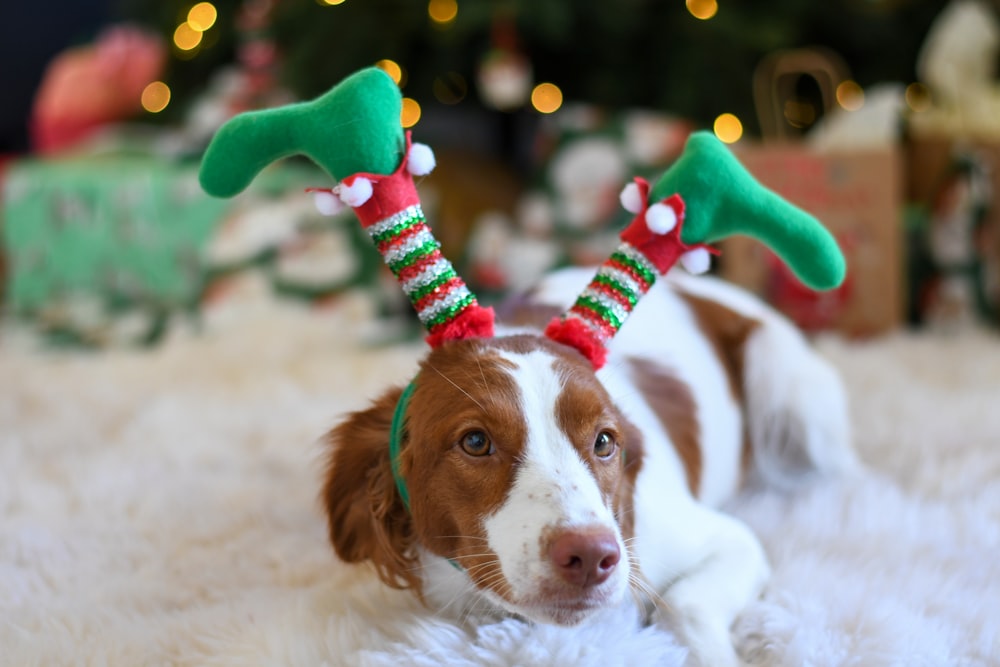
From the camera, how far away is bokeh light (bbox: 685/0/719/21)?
2.71 m

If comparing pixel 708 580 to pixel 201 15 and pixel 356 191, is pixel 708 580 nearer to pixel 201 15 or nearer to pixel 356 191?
pixel 356 191

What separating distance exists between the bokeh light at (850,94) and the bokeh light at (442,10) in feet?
4.10

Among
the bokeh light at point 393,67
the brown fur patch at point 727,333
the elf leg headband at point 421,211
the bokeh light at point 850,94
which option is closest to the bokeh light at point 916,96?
the bokeh light at point 850,94

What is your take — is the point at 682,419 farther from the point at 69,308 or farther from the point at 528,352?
the point at 69,308

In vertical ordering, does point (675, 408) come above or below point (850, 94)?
below

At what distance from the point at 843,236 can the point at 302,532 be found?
1672 millimetres

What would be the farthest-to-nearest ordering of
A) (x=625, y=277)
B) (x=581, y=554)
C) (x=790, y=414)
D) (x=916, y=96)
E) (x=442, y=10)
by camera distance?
(x=916, y=96)
(x=442, y=10)
(x=790, y=414)
(x=625, y=277)
(x=581, y=554)

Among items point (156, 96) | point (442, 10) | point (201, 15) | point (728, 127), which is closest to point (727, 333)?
point (728, 127)

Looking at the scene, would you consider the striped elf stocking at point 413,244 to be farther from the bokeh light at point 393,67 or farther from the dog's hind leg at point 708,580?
the bokeh light at point 393,67

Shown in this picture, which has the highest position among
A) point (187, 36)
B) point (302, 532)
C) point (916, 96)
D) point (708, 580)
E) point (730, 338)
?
point (187, 36)

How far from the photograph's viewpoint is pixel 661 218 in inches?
40.9

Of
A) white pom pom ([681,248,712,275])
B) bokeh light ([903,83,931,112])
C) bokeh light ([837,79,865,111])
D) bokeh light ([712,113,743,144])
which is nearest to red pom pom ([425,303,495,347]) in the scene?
white pom pom ([681,248,712,275])

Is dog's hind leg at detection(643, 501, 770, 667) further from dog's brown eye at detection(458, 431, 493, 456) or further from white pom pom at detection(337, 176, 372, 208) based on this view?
white pom pom at detection(337, 176, 372, 208)

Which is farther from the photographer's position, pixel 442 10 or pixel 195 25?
pixel 195 25
